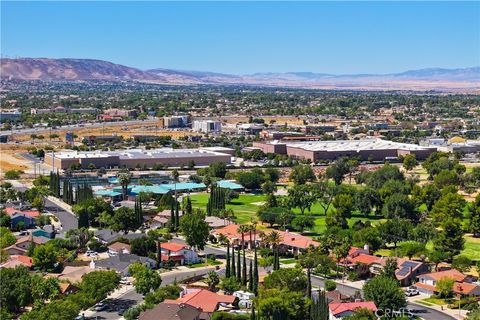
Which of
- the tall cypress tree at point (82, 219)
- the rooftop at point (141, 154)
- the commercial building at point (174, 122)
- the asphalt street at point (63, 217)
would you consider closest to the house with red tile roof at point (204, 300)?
the asphalt street at point (63, 217)

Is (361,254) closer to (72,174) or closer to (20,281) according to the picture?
(20,281)

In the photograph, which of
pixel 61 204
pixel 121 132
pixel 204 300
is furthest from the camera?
pixel 121 132

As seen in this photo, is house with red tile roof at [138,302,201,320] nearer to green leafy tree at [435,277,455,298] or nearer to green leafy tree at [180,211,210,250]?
green leafy tree at [435,277,455,298]

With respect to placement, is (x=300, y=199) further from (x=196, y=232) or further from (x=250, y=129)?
(x=250, y=129)

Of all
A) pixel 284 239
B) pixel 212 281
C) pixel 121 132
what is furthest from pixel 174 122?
pixel 212 281

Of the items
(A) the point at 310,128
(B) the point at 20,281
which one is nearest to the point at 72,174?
(B) the point at 20,281

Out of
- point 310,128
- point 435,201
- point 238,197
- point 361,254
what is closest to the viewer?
point 361,254
